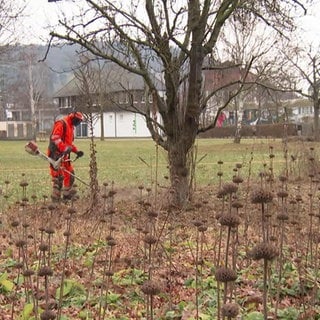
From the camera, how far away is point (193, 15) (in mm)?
10438

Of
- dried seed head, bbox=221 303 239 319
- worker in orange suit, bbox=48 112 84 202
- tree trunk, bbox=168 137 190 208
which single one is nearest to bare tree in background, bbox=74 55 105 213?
worker in orange suit, bbox=48 112 84 202

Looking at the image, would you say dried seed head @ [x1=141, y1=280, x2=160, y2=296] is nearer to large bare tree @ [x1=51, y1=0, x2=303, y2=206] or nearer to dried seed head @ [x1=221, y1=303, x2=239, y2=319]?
dried seed head @ [x1=221, y1=303, x2=239, y2=319]

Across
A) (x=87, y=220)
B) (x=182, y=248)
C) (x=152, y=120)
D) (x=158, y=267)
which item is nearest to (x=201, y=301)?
(x=158, y=267)

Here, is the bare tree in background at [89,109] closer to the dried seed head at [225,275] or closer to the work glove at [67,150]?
the work glove at [67,150]

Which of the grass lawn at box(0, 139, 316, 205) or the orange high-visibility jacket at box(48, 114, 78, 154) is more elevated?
the orange high-visibility jacket at box(48, 114, 78, 154)

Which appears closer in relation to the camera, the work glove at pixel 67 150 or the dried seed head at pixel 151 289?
the dried seed head at pixel 151 289

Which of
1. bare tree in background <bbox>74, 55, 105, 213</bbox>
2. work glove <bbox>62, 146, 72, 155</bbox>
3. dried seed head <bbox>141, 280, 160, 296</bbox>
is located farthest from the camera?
work glove <bbox>62, 146, 72, 155</bbox>

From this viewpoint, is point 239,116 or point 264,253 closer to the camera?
point 264,253

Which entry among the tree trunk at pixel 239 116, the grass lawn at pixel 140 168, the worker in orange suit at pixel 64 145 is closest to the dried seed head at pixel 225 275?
the grass lawn at pixel 140 168

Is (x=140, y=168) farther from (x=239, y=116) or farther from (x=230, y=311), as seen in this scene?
(x=230, y=311)

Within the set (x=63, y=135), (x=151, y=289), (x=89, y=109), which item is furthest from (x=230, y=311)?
(x=63, y=135)

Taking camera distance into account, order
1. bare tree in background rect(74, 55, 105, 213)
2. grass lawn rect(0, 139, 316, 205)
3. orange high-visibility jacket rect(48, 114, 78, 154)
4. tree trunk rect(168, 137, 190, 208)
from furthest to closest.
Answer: grass lawn rect(0, 139, 316, 205) → orange high-visibility jacket rect(48, 114, 78, 154) → tree trunk rect(168, 137, 190, 208) → bare tree in background rect(74, 55, 105, 213)

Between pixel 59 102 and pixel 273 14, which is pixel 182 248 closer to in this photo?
pixel 273 14

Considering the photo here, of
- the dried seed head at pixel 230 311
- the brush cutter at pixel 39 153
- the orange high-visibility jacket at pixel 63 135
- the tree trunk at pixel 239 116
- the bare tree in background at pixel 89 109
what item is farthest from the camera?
the tree trunk at pixel 239 116
